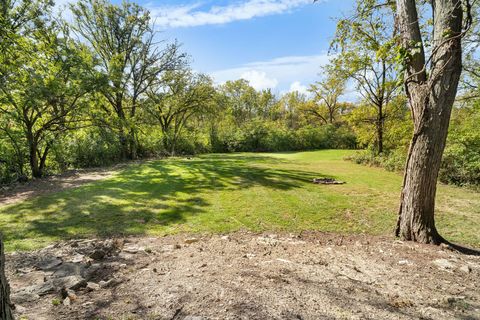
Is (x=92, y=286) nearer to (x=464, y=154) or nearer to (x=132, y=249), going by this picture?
(x=132, y=249)

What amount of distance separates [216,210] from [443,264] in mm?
4351

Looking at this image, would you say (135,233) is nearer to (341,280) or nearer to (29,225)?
(29,225)

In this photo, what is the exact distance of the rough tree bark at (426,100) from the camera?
3754 millimetres

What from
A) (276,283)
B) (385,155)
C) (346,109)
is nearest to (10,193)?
(276,283)

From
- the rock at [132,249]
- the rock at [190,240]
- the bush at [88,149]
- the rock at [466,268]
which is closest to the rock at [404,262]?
the rock at [466,268]

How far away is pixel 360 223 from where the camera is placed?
18.4 feet

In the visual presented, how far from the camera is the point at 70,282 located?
2.63 metres

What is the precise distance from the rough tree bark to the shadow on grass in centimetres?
421

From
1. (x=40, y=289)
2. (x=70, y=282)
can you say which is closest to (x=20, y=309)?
(x=40, y=289)

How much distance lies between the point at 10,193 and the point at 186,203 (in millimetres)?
5443

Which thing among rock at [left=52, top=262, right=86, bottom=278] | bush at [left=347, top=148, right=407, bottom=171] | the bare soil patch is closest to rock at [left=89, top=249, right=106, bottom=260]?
rock at [left=52, top=262, right=86, bottom=278]

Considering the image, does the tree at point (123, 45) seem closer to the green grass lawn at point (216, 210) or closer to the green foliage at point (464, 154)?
the green grass lawn at point (216, 210)

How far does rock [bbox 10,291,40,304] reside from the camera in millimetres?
2279

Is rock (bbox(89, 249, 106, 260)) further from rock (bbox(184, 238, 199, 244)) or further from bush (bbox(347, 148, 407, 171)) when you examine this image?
bush (bbox(347, 148, 407, 171))
